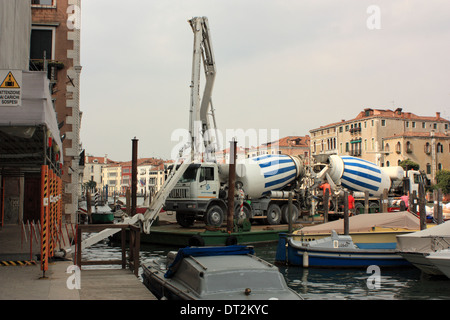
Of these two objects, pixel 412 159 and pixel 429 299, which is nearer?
pixel 429 299

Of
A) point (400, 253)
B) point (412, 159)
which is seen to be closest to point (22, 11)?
point (400, 253)

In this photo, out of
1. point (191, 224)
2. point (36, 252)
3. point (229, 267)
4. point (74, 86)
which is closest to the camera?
point (229, 267)

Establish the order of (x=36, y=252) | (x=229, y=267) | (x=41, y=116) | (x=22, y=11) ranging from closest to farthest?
(x=229, y=267), (x=41, y=116), (x=36, y=252), (x=22, y=11)

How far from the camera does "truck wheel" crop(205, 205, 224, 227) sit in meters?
26.1

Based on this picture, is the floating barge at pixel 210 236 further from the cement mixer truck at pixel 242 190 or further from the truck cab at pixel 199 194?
the cement mixer truck at pixel 242 190

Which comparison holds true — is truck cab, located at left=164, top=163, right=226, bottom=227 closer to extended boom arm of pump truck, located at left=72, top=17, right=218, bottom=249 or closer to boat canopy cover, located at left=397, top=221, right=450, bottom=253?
extended boom arm of pump truck, located at left=72, top=17, right=218, bottom=249

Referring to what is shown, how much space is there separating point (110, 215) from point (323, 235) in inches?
650

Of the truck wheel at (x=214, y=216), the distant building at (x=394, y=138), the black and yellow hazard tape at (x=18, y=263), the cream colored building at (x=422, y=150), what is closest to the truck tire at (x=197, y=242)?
the truck wheel at (x=214, y=216)

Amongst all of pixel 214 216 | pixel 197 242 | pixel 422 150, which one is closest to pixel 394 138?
pixel 422 150

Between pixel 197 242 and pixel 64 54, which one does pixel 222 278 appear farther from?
pixel 64 54
